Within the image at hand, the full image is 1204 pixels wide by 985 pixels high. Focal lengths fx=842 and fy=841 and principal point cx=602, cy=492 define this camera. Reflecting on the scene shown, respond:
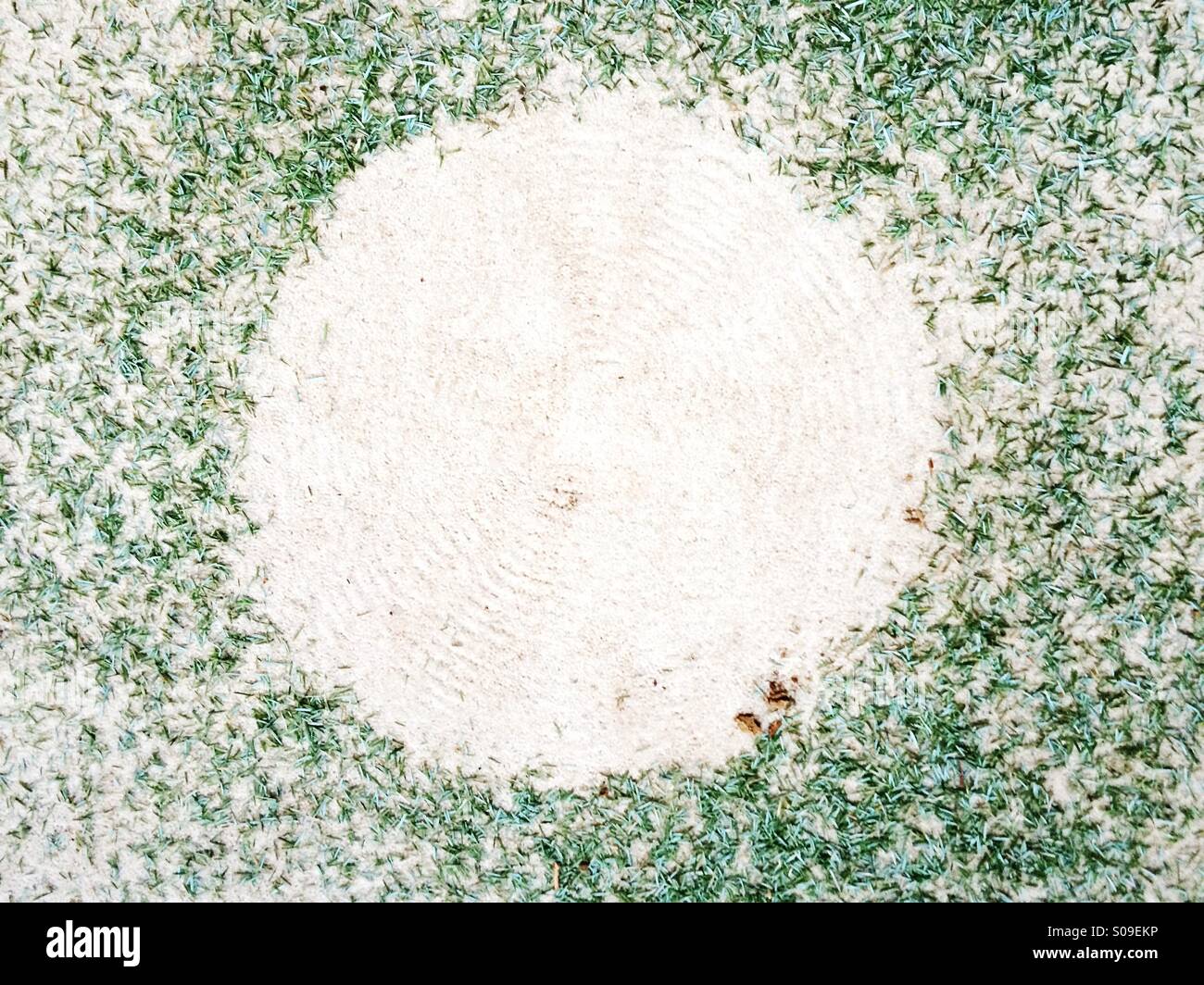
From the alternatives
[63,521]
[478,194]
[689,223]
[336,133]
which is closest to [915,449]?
[689,223]

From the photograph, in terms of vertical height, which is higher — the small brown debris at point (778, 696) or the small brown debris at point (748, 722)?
the small brown debris at point (778, 696)

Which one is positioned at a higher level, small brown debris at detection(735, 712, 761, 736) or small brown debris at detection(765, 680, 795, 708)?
small brown debris at detection(765, 680, 795, 708)

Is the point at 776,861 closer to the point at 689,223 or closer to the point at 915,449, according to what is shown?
the point at 915,449
